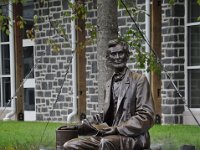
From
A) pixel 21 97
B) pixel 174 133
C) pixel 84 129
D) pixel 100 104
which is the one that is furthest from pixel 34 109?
pixel 84 129

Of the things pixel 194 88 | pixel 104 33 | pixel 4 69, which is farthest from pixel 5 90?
pixel 104 33

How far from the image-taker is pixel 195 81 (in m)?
12.1

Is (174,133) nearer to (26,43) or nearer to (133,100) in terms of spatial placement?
(133,100)

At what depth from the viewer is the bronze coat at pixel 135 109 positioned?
206 inches

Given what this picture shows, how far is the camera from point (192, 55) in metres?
12.1

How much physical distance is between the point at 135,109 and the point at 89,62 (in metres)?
8.58

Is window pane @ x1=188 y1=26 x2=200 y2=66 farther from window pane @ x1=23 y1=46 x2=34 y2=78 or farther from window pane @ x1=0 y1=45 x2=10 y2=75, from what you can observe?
window pane @ x1=0 y1=45 x2=10 y2=75

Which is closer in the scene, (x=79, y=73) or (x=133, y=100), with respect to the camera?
(x=133, y=100)

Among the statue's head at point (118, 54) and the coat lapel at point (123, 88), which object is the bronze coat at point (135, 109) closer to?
the coat lapel at point (123, 88)

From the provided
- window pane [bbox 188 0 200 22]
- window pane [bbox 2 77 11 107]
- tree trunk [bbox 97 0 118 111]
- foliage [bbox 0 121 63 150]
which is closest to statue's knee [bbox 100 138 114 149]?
tree trunk [bbox 97 0 118 111]

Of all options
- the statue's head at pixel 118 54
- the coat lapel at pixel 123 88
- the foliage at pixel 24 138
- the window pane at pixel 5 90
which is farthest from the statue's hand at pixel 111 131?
the window pane at pixel 5 90

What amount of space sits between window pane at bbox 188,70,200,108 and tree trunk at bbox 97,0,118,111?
16.5ft

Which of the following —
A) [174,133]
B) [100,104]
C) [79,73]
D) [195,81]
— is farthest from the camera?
[79,73]

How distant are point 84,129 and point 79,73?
343 inches
